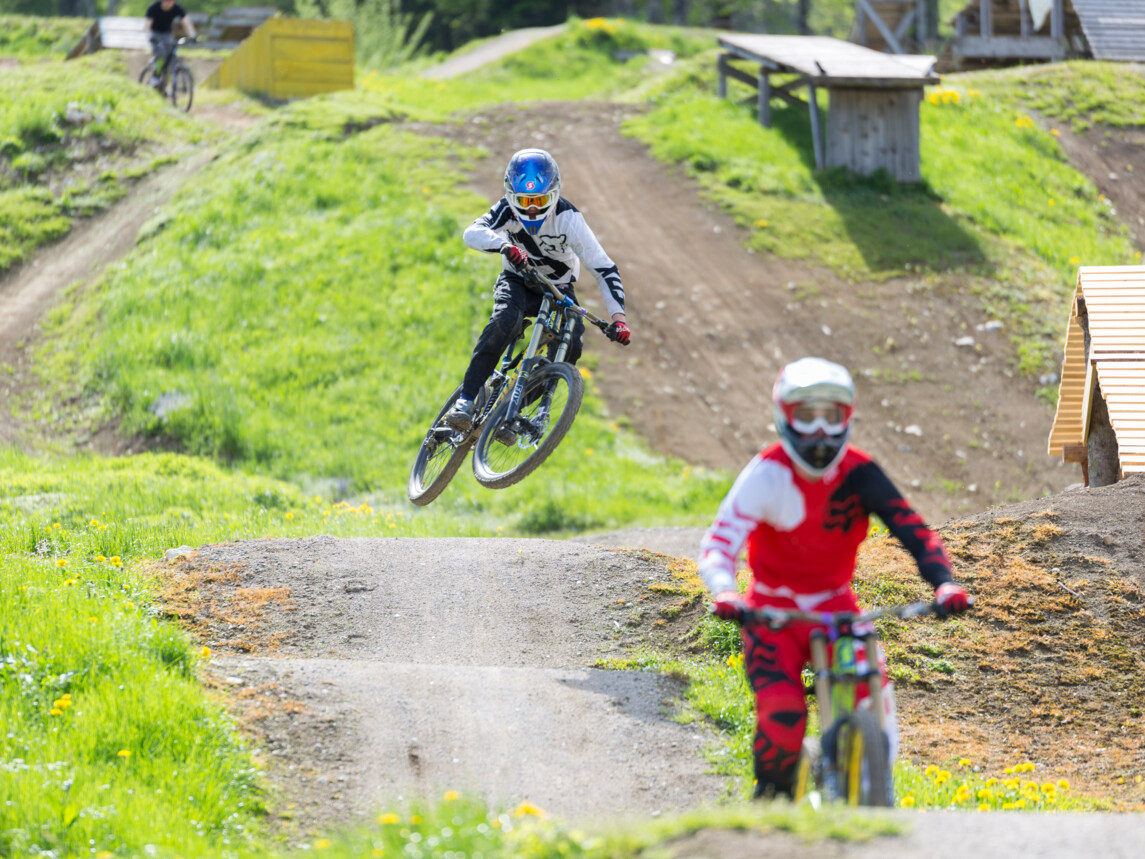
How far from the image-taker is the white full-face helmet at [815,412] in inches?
175

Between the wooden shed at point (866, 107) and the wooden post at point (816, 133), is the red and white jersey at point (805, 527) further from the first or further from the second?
the wooden post at point (816, 133)

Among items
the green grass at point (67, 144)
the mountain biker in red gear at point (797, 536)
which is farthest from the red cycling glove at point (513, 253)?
the green grass at point (67, 144)

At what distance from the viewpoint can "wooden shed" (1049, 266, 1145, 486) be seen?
10172 mm

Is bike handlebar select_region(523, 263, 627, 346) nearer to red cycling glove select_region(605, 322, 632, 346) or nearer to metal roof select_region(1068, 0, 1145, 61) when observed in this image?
red cycling glove select_region(605, 322, 632, 346)

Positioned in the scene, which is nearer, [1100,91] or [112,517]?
[112,517]

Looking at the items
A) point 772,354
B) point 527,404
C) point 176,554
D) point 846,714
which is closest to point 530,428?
point 527,404

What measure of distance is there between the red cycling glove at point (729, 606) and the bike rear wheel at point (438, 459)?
16.5 ft

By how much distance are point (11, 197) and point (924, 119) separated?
18.6 meters

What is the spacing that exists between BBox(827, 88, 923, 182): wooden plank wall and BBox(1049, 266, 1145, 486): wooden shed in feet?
39.6

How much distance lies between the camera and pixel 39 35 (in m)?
37.6

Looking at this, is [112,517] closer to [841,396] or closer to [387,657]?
[387,657]

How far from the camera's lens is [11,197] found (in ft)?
73.0

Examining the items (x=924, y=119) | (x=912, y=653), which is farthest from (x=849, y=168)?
(x=912, y=653)

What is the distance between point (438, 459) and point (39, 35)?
3392 centimetres
